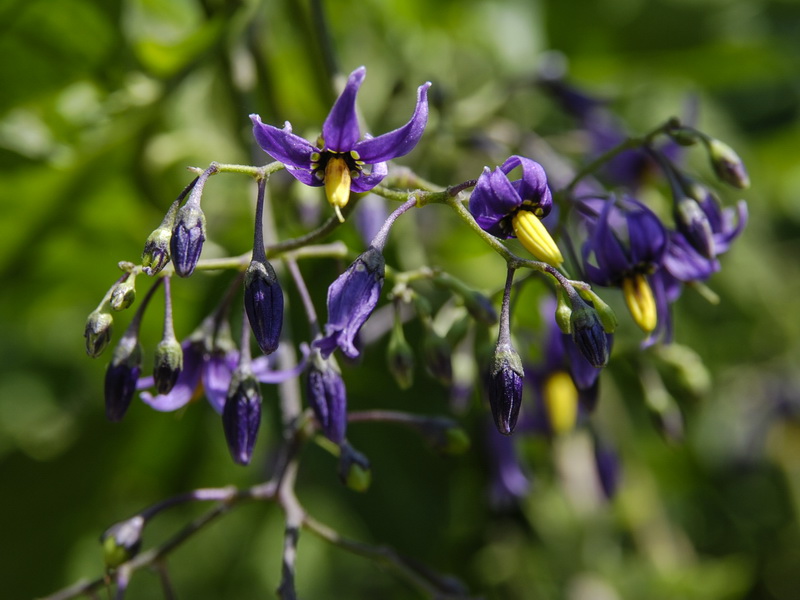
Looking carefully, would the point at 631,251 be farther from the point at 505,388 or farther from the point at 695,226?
the point at 505,388

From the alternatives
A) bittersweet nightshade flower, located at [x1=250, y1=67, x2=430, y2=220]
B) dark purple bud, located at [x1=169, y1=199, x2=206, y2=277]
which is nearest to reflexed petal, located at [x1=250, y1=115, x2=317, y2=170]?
bittersweet nightshade flower, located at [x1=250, y1=67, x2=430, y2=220]

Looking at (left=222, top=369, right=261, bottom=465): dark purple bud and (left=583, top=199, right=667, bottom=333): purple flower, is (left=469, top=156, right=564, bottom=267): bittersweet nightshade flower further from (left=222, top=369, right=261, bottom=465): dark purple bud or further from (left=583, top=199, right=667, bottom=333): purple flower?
(left=222, top=369, right=261, bottom=465): dark purple bud

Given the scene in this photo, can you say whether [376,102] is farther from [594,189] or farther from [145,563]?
[145,563]

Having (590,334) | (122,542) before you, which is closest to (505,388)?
(590,334)

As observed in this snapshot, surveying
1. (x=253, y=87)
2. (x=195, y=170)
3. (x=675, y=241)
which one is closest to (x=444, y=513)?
(x=675, y=241)

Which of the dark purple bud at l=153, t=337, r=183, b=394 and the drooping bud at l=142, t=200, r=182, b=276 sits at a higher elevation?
the drooping bud at l=142, t=200, r=182, b=276

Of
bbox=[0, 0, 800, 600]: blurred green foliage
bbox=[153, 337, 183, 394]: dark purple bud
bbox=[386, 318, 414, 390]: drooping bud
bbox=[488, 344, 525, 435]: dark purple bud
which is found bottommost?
bbox=[0, 0, 800, 600]: blurred green foliage
